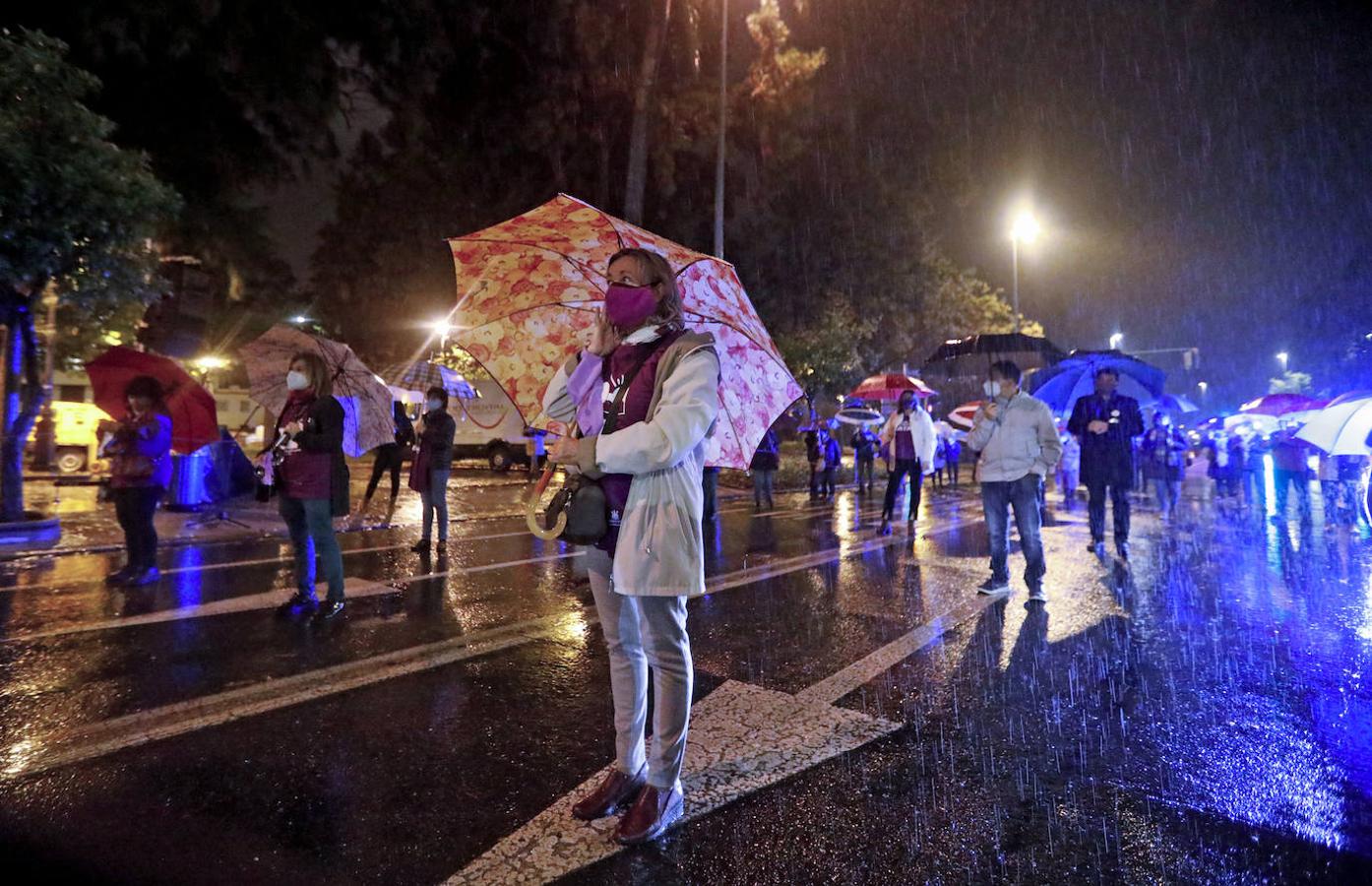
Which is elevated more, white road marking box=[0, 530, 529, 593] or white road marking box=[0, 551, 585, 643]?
white road marking box=[0, 530, 529, 593]

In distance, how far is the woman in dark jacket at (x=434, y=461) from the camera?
27.8 feet

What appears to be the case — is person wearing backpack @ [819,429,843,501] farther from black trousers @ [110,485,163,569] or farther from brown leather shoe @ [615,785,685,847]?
brown leather shoe @ [615,785,685,847]

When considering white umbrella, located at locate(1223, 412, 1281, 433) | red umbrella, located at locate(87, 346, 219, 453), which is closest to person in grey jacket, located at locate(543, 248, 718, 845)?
red umbrella, located at locate(87, 346, 219, 453)

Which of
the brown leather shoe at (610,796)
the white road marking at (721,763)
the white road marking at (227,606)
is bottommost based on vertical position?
the white road marking at (721,763)

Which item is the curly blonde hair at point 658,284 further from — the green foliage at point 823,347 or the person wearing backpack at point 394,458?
the green foliage at point 823,347

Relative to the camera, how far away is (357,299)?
27562 millimetres

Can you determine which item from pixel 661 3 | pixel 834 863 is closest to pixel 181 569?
pixel 834 863

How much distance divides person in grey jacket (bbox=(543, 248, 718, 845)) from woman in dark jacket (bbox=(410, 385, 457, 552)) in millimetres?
6005

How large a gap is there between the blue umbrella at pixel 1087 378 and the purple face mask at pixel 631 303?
718 cm

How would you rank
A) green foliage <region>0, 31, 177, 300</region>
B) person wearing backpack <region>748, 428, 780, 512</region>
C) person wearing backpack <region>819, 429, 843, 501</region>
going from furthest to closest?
person wearing backpack <region>819, 429, 843, 501</region> < person wearing backpack <region>748, 428, 780, 512</region> < green foliage <region>0, 31, 177, 300</region>

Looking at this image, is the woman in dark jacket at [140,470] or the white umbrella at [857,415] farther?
the white umbrella at [857,415]

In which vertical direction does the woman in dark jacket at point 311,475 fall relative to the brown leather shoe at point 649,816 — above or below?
above

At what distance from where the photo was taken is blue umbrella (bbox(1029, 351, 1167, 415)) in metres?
8.33

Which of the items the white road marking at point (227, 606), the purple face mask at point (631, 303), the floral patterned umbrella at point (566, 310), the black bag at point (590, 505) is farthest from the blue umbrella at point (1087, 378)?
the black bag at point (590, 505)
